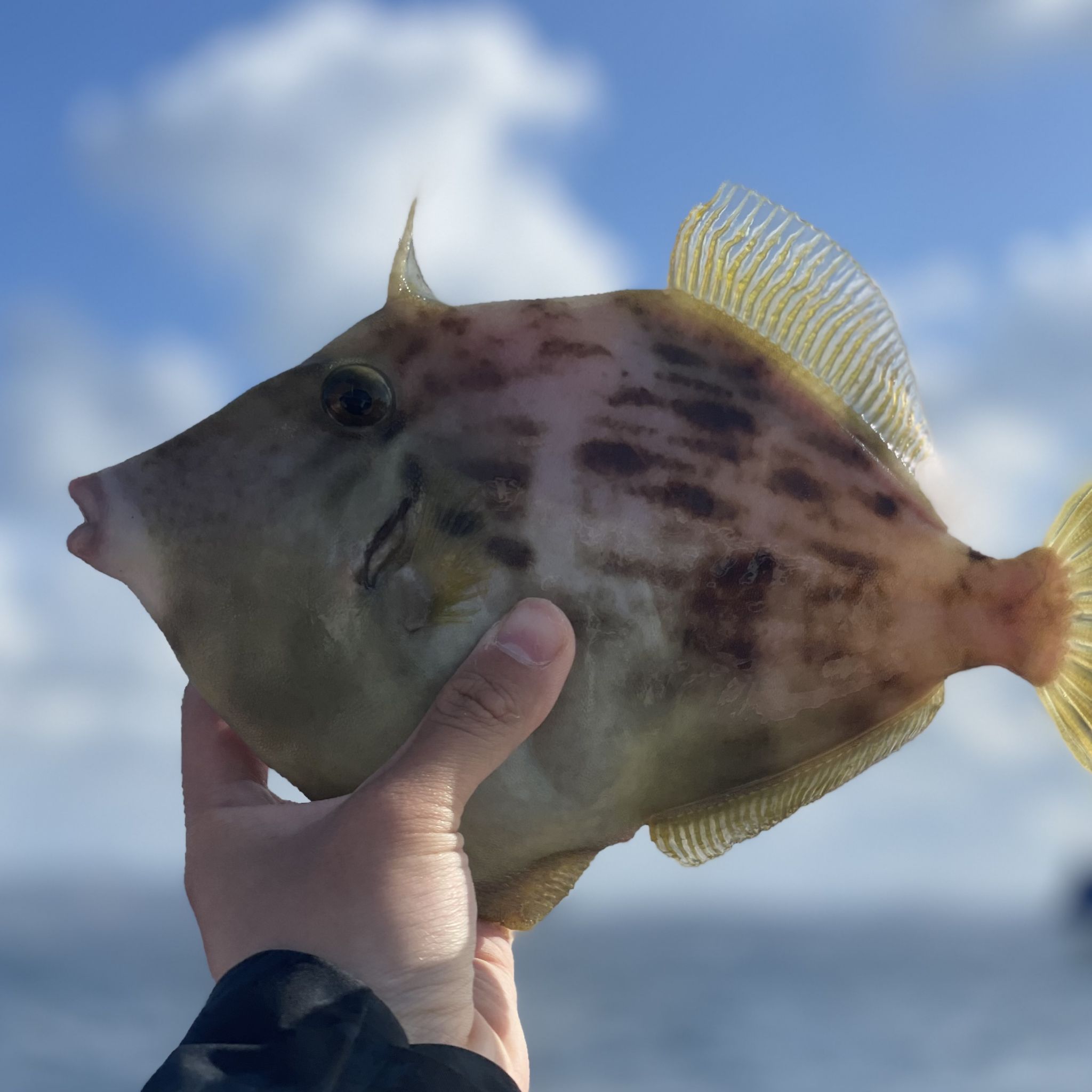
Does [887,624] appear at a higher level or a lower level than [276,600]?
lower

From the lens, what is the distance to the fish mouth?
7.14 ft

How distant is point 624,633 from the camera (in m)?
2.15

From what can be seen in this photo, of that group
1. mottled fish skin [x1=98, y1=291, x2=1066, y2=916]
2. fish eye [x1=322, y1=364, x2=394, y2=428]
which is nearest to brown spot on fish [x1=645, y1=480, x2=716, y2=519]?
mottled fish skin [x1=98, y1=291, x2=1066, y2=916]

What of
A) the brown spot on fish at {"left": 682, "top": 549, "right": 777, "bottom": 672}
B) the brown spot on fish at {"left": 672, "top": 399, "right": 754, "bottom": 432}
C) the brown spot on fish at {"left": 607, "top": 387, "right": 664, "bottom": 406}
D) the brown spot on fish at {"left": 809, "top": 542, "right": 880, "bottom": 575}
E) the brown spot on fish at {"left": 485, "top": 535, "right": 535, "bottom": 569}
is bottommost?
the brown spot on fish at {"left": 682, "top": 549, "right": 777, "bottom": 672}

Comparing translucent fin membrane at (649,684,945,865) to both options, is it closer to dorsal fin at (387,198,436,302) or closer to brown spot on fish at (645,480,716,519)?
brown spot on fish at (645,480,716,519)

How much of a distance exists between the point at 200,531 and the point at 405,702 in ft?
1.83

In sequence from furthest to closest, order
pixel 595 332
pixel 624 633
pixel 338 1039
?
pixel 595 332 → pixel 624 633 → pixel 338 1039

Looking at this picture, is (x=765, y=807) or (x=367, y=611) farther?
(x=765, y=807)

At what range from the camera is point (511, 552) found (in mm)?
2145

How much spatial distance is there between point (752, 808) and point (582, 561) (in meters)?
0.69

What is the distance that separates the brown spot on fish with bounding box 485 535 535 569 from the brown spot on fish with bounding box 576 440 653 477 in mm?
210

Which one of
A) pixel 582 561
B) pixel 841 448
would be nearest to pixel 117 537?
pixel 582 561

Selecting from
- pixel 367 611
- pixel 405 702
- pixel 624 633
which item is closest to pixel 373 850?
pixel 405 702

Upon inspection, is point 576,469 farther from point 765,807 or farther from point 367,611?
point 765,807
